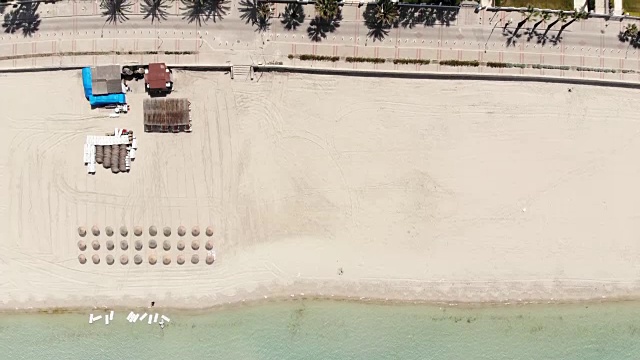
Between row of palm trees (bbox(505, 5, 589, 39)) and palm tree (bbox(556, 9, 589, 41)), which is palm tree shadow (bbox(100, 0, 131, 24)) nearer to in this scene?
row of palm trees (bbox(505, 5, 589, 39))

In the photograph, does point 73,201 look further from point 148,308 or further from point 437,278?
point 437,278

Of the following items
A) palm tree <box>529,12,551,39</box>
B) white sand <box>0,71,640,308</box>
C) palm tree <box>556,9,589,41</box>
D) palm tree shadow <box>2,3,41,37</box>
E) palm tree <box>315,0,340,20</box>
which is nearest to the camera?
palm tree <box>556,9,589,41</box>

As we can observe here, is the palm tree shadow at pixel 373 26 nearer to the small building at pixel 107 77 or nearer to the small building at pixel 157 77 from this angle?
the small building at pixel 157 77

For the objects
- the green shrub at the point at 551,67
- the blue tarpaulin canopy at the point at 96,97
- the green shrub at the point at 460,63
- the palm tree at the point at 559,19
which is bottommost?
the blue tarpaulin canopy at the point at 96,97

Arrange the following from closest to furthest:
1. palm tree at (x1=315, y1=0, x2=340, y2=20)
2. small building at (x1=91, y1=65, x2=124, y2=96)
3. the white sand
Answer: palm tree at (x1=315, y1=0, x2=340, y2=20)
small building at (x1=91, y1=65, x2=124, y2=96)
the white sand

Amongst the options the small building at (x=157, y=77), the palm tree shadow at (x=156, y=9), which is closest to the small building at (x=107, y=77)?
the small building at (x=157, y=77)

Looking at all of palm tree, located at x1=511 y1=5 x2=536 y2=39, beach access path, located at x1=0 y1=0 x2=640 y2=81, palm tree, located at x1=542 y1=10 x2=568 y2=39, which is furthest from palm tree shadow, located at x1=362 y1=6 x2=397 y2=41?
palm tree, located at x1=542 y1=10 x2=568 y2=39

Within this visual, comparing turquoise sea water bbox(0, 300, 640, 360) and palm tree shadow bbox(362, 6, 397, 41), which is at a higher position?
palm tree shadow bbox(362, 6, 397, 41)
